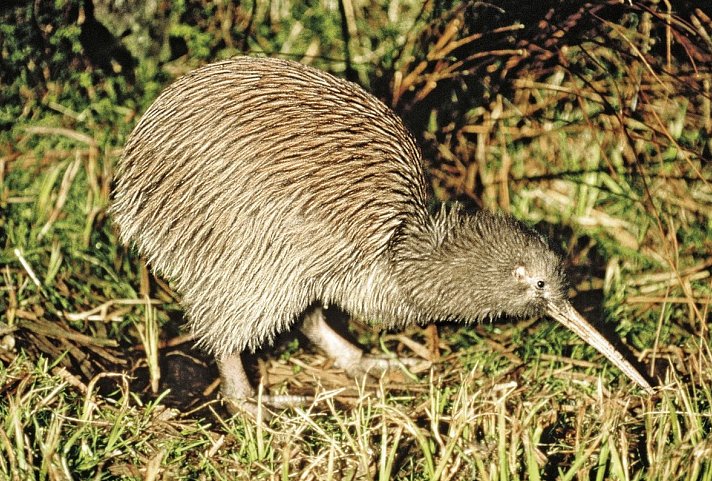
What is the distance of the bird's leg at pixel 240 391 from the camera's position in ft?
10.8

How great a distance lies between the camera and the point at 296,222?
9.76 feet

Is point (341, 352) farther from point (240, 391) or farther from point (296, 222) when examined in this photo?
point (296, 222)

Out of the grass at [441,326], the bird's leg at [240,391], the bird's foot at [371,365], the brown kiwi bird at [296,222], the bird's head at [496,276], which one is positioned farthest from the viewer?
the bird's foot at [371,365]

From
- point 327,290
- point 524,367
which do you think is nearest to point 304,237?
point 327,290

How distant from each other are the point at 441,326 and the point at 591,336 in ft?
2.43

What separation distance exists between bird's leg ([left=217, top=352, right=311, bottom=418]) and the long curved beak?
1.01 meters

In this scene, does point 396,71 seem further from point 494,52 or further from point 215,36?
point 215,36

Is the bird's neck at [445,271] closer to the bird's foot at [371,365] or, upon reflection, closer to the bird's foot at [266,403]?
the bird's foot at [371,365]

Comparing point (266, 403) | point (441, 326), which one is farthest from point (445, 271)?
point (266, 403)

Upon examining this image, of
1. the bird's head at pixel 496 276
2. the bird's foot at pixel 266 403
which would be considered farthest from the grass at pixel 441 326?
the bird's head at pixel 496 276

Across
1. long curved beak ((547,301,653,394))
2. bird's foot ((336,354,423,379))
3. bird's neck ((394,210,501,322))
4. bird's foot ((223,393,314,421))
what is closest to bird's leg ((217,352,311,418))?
bird's foot ((223,393,314,421))

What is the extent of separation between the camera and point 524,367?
351 centimetres

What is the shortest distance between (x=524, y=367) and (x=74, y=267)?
193cm

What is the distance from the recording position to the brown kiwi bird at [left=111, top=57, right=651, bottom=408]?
296 cm
